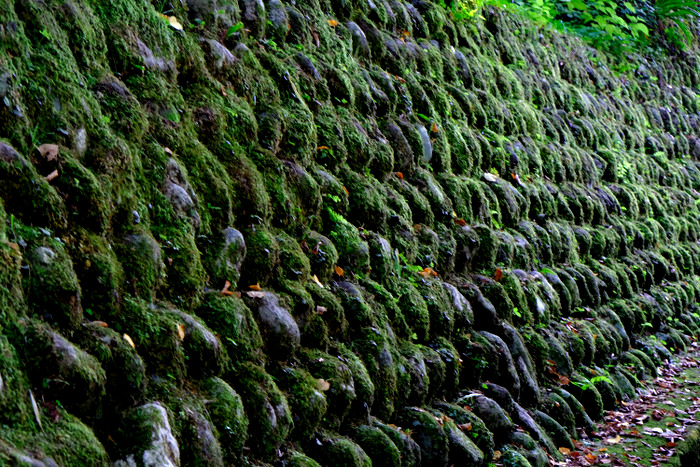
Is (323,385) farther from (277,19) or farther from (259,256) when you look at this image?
(277,19)

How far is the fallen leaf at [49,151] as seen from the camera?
2.18 meters

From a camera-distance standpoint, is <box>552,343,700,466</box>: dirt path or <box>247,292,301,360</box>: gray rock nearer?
<box>247,292,301,360</box>: gray rock

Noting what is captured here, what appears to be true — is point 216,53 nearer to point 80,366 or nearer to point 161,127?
point 161,127

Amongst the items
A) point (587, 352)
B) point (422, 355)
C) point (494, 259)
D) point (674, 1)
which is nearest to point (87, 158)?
point (422, 355)

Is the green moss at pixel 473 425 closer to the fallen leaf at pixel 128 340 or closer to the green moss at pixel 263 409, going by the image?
the green moss at pixel 263 409

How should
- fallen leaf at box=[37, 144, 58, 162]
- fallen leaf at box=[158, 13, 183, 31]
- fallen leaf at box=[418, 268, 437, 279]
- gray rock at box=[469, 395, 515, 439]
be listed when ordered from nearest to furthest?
fallen leaf at box=[37, 144, 58, 162]
fallen leaf at box=[158, 13, 183, 31]
gray rock at box=[469, 395, 515, 439]
fallen leaf at box=[418, 268, 437, 279]

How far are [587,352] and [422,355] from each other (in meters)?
2.26

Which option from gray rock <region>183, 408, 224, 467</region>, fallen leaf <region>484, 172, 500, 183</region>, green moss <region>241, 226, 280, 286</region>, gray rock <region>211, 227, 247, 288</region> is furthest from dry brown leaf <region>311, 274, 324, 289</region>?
fallen leaf <region>484, 172, 500, 183</region>

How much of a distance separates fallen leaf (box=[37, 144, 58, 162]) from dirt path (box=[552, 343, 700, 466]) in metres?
3.16

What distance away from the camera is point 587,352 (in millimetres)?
5391

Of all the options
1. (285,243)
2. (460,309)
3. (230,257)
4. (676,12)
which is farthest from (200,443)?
(676,12)

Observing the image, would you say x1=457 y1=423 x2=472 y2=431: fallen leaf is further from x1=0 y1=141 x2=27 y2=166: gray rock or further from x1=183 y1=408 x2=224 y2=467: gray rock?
x1=0 y1=141 x2=27 y2=166: gray rock

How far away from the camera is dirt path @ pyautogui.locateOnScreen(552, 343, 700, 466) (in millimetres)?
4191

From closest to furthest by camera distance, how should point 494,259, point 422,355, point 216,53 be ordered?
1. point 216,53
2. point 422,355
3. point 494,259
